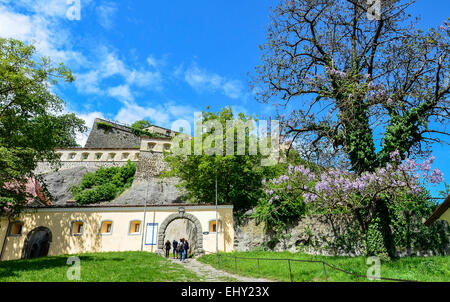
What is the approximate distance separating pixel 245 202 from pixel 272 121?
10.3 m

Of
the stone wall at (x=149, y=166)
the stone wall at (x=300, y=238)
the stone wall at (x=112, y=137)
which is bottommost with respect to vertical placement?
the stone wall at (x=300, y=238)

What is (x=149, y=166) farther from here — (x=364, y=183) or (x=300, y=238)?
(x=364, y=183)

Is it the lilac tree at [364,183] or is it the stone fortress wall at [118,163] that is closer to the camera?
the lilac tree at [364,183]

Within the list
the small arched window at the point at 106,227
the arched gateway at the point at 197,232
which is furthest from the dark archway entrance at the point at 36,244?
the arched gateway at the point at 197,232

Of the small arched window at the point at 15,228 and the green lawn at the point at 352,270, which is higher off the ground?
the small arched window at the point at 15,228

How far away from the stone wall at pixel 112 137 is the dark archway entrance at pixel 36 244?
2795cm

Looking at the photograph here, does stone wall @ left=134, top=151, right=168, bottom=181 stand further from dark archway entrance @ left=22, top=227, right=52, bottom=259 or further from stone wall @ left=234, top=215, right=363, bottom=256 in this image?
stone wall @ left=234, top=215, right=363, bottom=256

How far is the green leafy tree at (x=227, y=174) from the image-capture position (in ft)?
68.0

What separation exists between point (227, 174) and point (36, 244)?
51.1 ft

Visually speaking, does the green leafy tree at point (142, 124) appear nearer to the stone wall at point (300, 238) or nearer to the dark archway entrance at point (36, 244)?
the dark archway entrance at point (36, 244)

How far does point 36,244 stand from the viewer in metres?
19.7

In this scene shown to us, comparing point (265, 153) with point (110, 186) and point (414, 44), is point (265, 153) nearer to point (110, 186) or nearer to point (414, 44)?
point (414, 44)

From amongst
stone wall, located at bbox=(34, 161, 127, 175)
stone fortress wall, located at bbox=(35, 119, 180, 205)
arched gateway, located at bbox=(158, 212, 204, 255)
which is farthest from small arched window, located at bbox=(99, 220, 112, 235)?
stone wall, located at bbox=(34, 161, 127, 175)

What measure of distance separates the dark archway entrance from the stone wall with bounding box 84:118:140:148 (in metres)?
28.0
